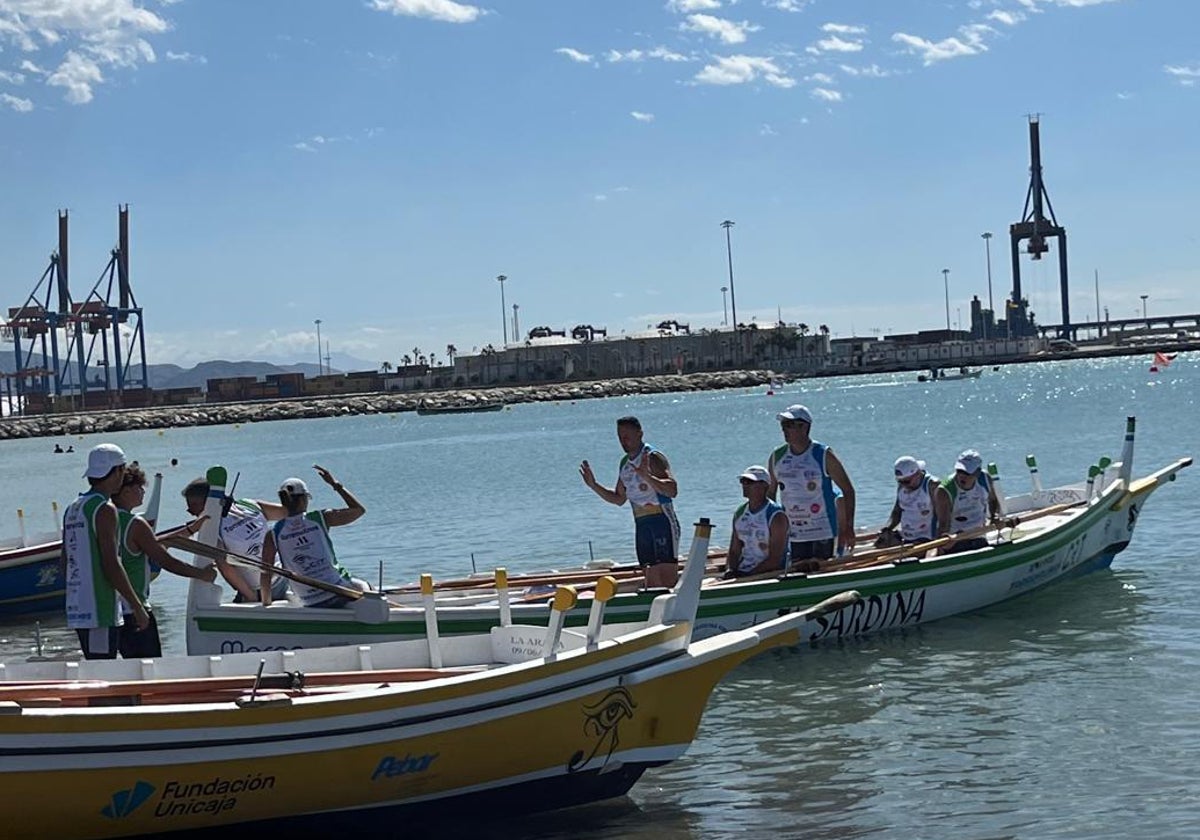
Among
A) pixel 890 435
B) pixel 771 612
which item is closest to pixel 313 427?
pixel 890 435

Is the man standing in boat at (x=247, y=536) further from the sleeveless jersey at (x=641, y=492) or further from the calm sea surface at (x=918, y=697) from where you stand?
the calm sea surface at (x=918, y=697)

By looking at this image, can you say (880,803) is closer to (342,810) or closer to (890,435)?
(342,810)

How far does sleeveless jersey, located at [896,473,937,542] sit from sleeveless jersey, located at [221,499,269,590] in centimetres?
608

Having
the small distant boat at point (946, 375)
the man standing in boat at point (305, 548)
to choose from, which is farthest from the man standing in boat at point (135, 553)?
the small distant boat at point (946, 375)

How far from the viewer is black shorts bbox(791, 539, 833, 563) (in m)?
13.7

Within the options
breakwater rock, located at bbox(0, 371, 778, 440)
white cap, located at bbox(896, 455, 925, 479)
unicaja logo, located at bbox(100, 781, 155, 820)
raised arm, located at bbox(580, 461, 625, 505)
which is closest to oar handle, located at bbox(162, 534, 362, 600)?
unicaja logo, located at bbox(100, 781, 155, 820)

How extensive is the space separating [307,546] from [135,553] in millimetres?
2779

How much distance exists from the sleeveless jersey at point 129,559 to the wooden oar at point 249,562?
205 millimetres

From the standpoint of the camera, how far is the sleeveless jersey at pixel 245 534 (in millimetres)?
13086

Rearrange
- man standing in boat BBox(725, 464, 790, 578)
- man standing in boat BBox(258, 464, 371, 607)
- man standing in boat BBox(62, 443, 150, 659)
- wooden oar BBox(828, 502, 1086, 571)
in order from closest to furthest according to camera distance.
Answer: man standing in boat BBox(62, 443, 150, 659) → man standing in boat BBox(258, 464, 371, 607) → man standing in boat BBox(725, 464, 790, 578) → wooden oar BBox(828, 502, 1086, 571)

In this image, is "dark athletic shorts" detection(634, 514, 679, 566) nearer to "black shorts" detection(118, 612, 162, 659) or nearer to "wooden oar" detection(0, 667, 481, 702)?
"wooden oar" detection(0, 667, 481, 702)

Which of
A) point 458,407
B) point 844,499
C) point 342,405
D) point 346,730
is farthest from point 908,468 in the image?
point 342,405

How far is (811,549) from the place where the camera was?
13.7 m

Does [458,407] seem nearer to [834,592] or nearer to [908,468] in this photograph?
[908,468]
